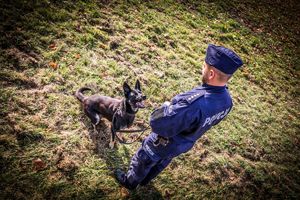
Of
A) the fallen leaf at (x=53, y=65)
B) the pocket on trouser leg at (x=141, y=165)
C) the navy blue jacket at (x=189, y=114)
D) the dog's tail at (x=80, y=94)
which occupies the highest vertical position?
the navy blue jacket at (x=189, y=114)

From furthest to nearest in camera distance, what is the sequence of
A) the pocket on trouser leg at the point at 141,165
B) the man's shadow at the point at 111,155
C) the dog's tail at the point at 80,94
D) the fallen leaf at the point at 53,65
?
the fallen leaf at the point at 53,65, the dog's tail at the point at 80,94, the man's shadow at the point at 111,155, the pocket on trouser leg at the point at 141,165

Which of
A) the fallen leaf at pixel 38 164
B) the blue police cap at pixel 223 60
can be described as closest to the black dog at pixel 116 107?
the fallen leaf at pixel 38 164

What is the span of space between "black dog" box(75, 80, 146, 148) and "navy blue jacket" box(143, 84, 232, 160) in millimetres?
988

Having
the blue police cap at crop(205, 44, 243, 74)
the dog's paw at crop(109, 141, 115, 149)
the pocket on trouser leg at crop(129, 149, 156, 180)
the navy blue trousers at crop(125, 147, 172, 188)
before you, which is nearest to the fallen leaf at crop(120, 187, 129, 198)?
the navy blue trousers at crop(125, 147, 172, 188)

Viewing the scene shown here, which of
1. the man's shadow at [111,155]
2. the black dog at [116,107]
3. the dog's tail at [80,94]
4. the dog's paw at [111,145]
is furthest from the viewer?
the dog's tail at [80,94]

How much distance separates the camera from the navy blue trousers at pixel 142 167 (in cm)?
327

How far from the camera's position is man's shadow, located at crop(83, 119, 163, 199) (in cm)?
399

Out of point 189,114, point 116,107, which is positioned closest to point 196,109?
point 189,114

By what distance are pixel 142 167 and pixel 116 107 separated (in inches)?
48.6

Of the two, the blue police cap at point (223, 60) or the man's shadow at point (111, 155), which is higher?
the blue police cap at point (223, 60)

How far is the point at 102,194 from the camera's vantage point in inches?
148

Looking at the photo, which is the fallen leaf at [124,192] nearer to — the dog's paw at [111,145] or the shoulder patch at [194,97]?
the dog's paw at [111,145]

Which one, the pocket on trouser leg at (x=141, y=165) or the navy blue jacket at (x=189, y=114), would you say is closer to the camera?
the navy blue jacket at (x=189, y=114)

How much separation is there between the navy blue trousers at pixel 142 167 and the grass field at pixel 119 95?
482 mm
